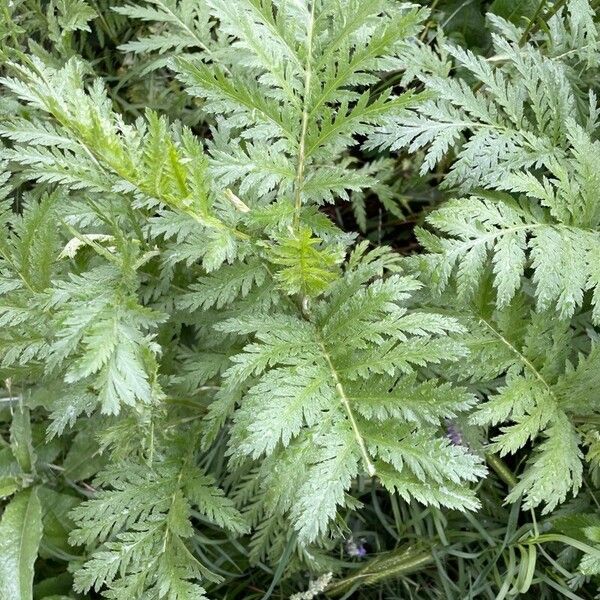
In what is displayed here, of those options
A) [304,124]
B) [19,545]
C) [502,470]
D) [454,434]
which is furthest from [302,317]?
[19,545]

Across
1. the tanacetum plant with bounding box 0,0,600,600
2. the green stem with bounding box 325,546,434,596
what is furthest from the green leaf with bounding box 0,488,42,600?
the green stem with bounding box 325,546,434,596

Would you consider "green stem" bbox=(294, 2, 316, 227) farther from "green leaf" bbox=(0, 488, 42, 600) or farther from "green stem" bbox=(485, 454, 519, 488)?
"green leaf" bbox=(0, 488, 42, 600)

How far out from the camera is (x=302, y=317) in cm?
153

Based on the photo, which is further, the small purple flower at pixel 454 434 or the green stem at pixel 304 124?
the small purple flower at pixel 454 434

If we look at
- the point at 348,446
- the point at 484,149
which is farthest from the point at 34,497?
the point at 484,149

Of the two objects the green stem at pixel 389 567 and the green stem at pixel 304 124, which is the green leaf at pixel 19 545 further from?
the green stem at pixel 304 124

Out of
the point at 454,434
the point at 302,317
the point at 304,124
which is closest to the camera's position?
the point at 304,124

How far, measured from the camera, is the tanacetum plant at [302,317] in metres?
1.31

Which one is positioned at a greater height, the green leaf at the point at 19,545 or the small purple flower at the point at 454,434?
the small purple flower at the point at 454,434

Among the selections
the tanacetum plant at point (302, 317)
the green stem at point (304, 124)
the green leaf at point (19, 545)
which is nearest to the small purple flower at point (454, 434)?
the tanacetum plant at point (302, 317)

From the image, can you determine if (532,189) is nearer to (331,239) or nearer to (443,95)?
(443,95)

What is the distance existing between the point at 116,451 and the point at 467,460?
29.1 inches

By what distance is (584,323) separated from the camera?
1.76 meters

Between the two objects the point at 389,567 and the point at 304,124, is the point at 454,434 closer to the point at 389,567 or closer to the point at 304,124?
the point at 389,567
